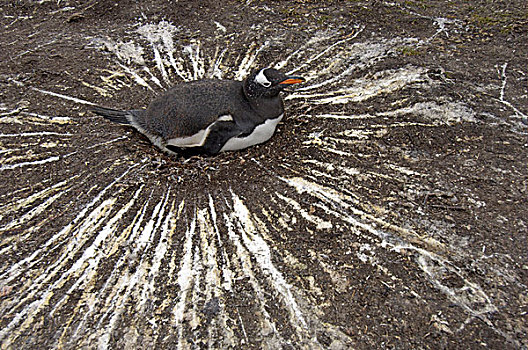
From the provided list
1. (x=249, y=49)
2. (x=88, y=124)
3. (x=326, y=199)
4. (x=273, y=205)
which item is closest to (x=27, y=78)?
(x=88, y=124)

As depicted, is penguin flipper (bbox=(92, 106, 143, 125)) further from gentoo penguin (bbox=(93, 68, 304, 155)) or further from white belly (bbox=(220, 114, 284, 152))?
white belly (bbox=(220, 114, 284, 152))

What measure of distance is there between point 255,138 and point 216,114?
468 mm

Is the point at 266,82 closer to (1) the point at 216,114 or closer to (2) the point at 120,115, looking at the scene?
(1) the point at 216,114

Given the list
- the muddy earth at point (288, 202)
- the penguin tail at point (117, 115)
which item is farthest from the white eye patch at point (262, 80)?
the penguin tail at point (117, 115)

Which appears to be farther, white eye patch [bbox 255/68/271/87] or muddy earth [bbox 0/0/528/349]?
white eye patch [bbox 255/68/271/87]

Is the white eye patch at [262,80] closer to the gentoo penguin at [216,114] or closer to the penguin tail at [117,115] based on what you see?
the gentoo penguin at [216,114]

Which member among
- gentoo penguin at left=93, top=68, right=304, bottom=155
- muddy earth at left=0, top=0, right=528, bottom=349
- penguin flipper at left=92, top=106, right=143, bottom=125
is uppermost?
penguin flipper at left=92, top=106, right=143, bottom=125

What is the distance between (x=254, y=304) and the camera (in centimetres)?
299

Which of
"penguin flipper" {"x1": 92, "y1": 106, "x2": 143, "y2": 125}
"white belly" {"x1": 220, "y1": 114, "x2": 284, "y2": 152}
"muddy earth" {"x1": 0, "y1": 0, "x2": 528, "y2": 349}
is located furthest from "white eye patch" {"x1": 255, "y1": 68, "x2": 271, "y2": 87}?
"penguin flipper" {"x1": 92, "y1": 106, "x2": 143, "y2": 125}

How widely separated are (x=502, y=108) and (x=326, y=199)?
2396mm

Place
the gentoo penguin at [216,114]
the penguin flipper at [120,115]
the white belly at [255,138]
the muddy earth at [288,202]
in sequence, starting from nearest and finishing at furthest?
the muddy earth at [288,202], the gentoo penguin at [216,114], the white belly at [255,138], the penguin flipper at [120,115]

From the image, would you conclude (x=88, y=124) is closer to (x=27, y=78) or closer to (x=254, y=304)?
(x=27, y=78)

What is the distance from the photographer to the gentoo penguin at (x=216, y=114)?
157 inches

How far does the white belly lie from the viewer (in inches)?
162
